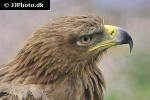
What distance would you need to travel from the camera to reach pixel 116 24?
13062 millimetres

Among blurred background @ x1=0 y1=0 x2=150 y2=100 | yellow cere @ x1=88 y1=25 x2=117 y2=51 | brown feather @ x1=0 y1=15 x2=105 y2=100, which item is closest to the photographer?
brown feather @ x1=0 y1=15 x2=105 y2=100

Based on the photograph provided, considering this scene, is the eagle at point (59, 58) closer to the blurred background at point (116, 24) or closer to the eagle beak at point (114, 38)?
the eagle beak at point (114, 38)

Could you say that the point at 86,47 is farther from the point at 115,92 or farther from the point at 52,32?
the point at 115,92

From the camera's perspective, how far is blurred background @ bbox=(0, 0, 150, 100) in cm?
1116

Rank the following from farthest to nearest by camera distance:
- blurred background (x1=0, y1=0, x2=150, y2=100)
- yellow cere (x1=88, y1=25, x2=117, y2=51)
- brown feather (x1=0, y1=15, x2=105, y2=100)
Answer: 1. blurred background (x1=0, y1=0, x2=150, y2=100)
2. yellow cere (x1=88, y1=25, x2=117, y2=51)
3. brown feather (x1=0, y1=15, x2=105, y2=100)

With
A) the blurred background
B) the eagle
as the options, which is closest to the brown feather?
the eagle

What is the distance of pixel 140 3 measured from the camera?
1423 centimetres

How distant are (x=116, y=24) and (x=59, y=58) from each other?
637 cm

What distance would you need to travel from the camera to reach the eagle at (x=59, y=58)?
673 centimetres

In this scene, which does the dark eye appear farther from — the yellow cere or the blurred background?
the blurred background

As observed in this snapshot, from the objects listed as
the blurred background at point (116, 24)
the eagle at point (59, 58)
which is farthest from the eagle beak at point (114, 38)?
the blurred background at point (116, 24)

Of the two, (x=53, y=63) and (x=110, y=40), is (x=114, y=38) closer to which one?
(x=110, y=40)

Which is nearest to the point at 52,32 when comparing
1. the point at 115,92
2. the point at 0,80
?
the point at 0,80

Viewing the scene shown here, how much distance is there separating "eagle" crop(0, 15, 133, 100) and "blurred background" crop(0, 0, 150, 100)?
3494 millimetres
